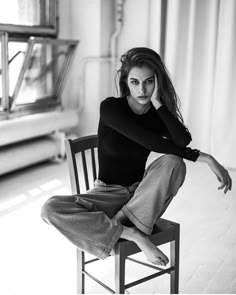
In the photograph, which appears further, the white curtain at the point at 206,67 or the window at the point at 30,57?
the white curtain at the point at 206,67

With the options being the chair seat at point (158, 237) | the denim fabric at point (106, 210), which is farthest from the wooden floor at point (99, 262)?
the denim fabric at point (106, 210)

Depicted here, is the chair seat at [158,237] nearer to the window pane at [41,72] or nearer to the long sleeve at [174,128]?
the long sleeve at [174,128]

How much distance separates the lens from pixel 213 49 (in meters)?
4.25

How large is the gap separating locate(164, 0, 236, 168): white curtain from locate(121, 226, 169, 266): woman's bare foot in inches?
117

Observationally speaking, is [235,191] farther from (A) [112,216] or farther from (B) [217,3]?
(A) [112,216]

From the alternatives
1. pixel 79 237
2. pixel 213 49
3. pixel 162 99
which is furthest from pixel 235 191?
pixel 79 237

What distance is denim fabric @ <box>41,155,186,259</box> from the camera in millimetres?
1471

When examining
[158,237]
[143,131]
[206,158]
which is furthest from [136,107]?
[158,237]

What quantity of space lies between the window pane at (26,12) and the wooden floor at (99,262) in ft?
4.95

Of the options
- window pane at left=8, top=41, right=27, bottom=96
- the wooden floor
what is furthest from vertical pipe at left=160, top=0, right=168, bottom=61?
the wooden floor

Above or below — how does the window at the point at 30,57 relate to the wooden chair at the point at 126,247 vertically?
above

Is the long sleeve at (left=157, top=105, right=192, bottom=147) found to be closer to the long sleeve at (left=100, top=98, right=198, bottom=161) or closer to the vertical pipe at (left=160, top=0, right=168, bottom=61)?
the long sleeve at (left=100, top=98, right=198, bottom=161)

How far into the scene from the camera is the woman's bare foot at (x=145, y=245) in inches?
58.1

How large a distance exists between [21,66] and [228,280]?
2.68 meters
